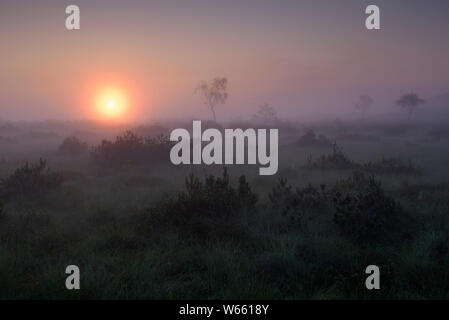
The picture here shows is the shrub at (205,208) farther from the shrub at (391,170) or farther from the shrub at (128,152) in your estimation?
the shrub at (128,152)

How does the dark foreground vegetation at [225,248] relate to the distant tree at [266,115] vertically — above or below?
below

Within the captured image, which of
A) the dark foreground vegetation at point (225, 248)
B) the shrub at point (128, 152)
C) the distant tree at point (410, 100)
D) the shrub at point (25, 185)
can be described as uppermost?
the distant tree at point (410, 100)

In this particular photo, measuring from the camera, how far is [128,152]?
1466 cm

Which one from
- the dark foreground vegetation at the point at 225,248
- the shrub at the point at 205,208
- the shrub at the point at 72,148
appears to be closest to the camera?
the dark foreground vegetation at the point at 225,248

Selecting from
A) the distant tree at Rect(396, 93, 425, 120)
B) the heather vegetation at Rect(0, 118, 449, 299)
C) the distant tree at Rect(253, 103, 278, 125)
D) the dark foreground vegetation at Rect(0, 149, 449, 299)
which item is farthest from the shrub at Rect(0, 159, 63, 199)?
the distant tree at Rect(396, 93, 425, 120)

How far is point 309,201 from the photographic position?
761 centimetres

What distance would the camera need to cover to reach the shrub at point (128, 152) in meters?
14.1

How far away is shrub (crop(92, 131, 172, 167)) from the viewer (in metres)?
14.1

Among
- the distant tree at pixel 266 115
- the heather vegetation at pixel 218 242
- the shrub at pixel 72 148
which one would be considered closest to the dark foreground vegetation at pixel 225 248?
the heather vegetation at pixel 218 242

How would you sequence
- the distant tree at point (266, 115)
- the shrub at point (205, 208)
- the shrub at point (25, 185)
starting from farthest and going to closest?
the distant tree at point (266, 115) → the shrub at point (25, 185) → the shrub at point (205, 208)

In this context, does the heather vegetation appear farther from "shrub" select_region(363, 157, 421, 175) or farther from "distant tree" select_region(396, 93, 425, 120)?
"distant tree" select_region(396, 93, 425, 120)

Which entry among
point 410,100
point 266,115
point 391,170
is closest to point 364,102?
point 410,100

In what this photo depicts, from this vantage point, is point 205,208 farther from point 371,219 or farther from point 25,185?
point 25,185
